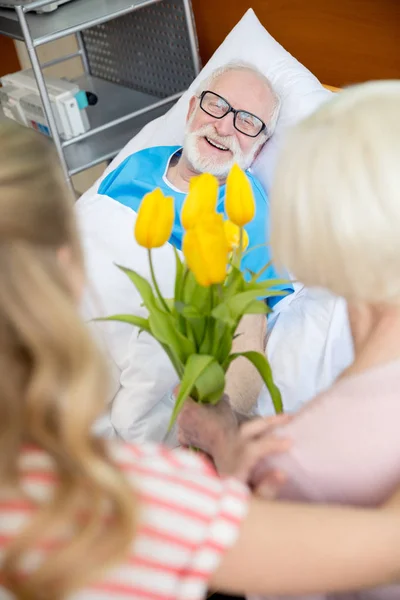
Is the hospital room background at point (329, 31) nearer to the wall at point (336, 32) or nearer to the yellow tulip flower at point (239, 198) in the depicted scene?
the wall at point (336, 32)

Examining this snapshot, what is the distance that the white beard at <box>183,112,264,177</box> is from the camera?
174 centimetres

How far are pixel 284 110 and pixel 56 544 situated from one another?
153 centimetres

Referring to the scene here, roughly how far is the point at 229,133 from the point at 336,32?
396mm

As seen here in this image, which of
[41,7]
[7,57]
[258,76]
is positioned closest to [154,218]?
[258,76]

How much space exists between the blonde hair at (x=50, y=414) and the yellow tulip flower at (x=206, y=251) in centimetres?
19

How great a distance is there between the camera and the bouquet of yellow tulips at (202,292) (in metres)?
0.76

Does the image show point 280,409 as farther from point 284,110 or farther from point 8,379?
point 284,110

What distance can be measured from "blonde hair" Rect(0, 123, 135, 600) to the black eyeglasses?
130cm

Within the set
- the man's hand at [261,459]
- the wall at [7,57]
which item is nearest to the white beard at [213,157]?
the man's hand at [261,459]

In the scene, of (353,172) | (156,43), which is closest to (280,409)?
(353,172)

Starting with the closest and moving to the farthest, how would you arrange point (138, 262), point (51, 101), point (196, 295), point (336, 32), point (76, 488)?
point (76, 488)
point (196, 295)
point (138, 262)
point (336, 32)
point (51, 101)

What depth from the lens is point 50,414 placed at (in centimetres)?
53

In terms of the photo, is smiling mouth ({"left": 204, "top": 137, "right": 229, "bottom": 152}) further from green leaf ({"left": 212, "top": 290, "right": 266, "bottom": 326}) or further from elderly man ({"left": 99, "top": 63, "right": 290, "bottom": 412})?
green leaf ({"left": 212, "top": 290, "right": 266, "bottom": 326})

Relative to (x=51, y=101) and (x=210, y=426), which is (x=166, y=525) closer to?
(x=210, y=426)
